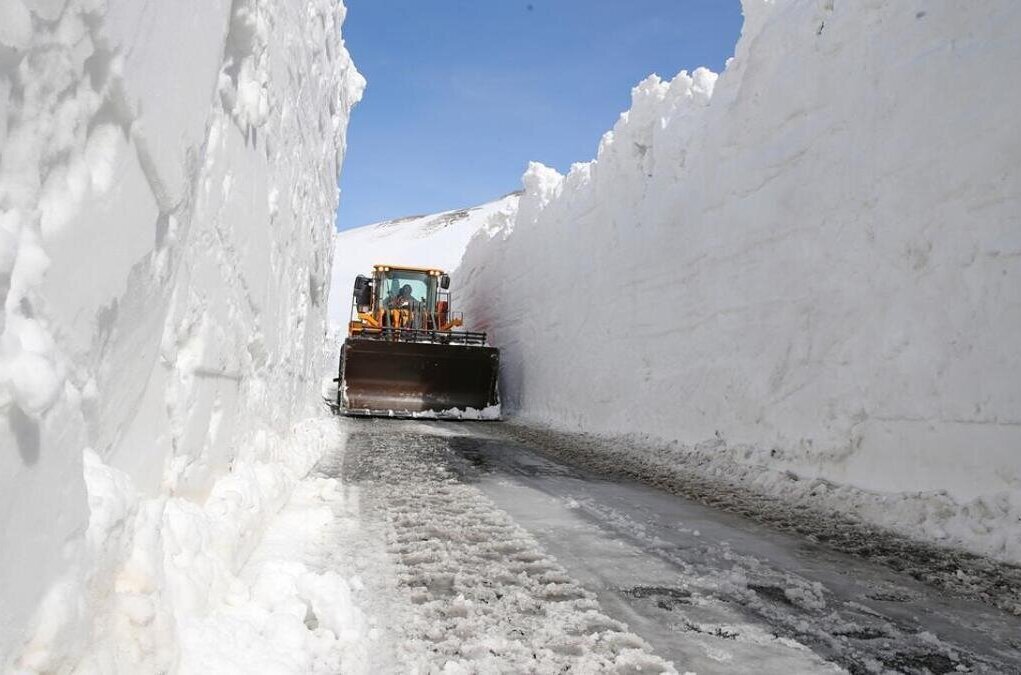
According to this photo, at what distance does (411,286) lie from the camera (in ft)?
56.4

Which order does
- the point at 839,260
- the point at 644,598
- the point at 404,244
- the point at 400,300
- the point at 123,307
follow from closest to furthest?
1. the point at 123,307
2. the point at 644,598
3. the point at 839,260
4. the point at 400,300
5. the point at 404,244

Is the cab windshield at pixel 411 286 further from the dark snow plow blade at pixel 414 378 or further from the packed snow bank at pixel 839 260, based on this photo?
the packed snow bank at pixel 839 260

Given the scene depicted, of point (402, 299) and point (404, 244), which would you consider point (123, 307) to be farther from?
point (404, 244)

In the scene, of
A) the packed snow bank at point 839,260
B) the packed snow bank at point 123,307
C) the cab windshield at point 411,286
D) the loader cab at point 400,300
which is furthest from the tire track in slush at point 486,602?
the cab windshield at point 411,286

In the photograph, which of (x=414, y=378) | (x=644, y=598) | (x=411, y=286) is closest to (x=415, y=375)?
(x=414, y=378)

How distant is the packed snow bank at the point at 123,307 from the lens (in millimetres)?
1255

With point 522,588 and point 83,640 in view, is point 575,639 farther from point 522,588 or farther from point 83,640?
point 83,640

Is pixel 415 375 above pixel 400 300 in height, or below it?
below

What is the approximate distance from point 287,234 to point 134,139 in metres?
3.71

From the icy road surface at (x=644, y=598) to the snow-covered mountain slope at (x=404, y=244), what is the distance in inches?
2022

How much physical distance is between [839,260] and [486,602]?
483 cm

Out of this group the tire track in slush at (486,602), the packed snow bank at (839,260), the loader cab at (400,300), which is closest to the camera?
the tire track in slush at (486,602)

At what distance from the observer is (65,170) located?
1.40 meters

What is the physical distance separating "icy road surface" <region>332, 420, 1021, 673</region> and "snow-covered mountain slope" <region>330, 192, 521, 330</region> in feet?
168
